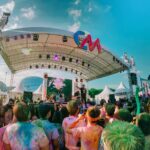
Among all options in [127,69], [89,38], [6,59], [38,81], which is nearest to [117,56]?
[127,69]

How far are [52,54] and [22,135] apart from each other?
19.4 meters

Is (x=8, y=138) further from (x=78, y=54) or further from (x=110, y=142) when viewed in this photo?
(x=78, y=54)

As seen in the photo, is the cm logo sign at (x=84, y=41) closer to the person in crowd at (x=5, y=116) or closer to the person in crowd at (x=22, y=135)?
the person in crowd at (x=5, y=116)

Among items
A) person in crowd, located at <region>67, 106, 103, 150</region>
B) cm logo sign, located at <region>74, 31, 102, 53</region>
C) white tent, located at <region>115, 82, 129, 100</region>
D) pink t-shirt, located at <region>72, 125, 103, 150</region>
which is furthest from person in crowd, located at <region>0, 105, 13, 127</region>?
white tent, located at <region>115, 82, 129, 100</region>

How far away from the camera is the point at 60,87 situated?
2053 centimetres

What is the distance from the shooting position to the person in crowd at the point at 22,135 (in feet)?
8.30

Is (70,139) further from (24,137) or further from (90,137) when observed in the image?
(24,137)

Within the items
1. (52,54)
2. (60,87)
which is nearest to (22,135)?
(60,87)

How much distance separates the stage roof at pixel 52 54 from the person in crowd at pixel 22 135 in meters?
12.5

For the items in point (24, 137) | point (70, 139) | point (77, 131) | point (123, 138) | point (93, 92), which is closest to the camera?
point (123, 138)

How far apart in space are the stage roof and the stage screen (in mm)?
2550

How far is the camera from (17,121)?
8.69 ft

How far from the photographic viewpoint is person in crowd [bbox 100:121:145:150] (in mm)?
1304

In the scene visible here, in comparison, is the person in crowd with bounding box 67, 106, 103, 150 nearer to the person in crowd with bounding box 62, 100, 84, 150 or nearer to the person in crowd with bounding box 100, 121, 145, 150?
the person in crowd with bounding box 62, 100, 84, 150
